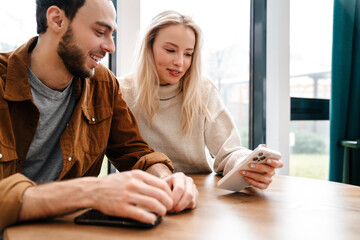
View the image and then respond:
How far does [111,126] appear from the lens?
1.36 meters

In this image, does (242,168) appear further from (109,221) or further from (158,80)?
(158,80)

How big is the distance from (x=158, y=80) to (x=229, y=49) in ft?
4.10

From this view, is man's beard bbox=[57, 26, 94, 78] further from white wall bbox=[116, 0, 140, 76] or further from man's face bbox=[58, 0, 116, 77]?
white wall bbox=[116, 0, 140, 76]

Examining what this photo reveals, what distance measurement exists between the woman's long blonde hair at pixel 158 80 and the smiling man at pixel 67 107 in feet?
0.54

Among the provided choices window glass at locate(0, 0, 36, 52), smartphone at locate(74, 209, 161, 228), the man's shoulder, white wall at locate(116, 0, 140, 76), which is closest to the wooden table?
smartphone at locate(74, 209, 161, 228)

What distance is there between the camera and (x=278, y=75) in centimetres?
256

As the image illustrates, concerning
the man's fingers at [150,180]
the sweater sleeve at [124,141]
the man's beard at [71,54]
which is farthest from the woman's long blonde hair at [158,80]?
the man's fingers at [150,180]

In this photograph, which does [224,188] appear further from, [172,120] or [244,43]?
[244,43]

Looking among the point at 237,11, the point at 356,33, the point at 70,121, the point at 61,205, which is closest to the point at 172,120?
the point at 70,121

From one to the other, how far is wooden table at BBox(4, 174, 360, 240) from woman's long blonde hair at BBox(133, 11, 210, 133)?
0.60m

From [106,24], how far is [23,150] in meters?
0.54

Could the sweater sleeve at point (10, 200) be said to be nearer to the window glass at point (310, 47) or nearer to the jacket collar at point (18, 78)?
the jacket collar at point (18, 78)

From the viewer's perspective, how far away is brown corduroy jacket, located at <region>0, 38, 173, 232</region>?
0.99 metres

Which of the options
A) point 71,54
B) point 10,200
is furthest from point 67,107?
point 10,200
